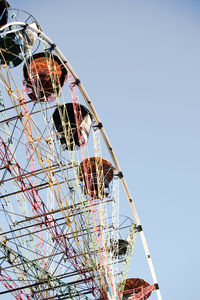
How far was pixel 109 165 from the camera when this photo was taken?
21156 millimetres

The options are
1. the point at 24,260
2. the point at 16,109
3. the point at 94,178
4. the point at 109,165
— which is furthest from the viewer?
the point at 109,165

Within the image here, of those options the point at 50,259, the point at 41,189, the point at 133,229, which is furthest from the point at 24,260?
the point at 133,229

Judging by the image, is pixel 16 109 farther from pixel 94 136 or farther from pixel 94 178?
pixel 94 178

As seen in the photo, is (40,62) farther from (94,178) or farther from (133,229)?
(133,229)

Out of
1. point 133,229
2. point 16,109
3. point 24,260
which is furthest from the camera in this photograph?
point 133,229

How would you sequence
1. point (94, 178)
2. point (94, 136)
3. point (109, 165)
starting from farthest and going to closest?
1. point (109, 165)
2. point (94, 178)
3. point (94, 136)

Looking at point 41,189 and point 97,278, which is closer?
point 97,278

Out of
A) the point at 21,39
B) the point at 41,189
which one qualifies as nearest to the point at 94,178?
the point at 41,189

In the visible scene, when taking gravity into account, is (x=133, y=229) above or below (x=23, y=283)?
above

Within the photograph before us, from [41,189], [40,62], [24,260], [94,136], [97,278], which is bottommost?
[97,278]

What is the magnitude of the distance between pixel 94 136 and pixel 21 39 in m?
5.31

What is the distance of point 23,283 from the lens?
15102 mm

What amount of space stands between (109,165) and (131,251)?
6649 millimetres

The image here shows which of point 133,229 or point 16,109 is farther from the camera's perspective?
point 133,229
